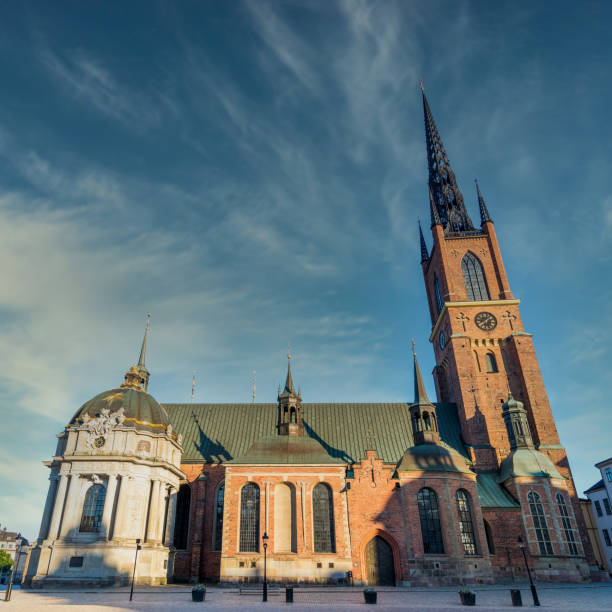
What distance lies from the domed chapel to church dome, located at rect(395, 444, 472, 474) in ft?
0.38

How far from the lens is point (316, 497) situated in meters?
35.8

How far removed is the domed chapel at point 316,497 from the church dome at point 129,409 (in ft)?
0.40

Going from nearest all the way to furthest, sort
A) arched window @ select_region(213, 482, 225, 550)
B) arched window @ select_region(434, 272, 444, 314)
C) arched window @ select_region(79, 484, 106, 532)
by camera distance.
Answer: arched window @ select_region(79, 484, 106, 532) < arched window @ select_region(213, 482, 225, 550) < arched window @ select_region(434, 272, 444, 314)

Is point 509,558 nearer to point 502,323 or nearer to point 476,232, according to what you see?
point 502,323

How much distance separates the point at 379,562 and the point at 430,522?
186 inches

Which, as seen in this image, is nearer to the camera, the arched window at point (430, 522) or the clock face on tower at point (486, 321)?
the arched window at point (430, 522)

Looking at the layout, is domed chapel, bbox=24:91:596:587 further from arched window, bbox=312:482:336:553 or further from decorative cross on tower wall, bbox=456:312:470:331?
decorative cross on tower wall, bbox=456:312:470:331

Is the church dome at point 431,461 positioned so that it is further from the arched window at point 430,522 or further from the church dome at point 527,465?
the church dome at point 527,465

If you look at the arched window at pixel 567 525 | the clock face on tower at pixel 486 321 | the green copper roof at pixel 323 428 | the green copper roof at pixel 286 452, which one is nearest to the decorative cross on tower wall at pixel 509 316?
the clock face on tower at pixel 486 321

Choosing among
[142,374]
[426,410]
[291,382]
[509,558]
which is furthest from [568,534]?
[142,374]

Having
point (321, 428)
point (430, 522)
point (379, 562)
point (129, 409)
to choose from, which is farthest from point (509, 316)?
point (129, 409)

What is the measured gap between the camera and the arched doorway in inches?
1320

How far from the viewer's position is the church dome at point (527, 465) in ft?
126

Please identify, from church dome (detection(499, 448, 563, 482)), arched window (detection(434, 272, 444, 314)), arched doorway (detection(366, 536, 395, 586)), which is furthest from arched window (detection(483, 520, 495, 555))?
Result: arched window (detection(434, 272, 444, 314))
